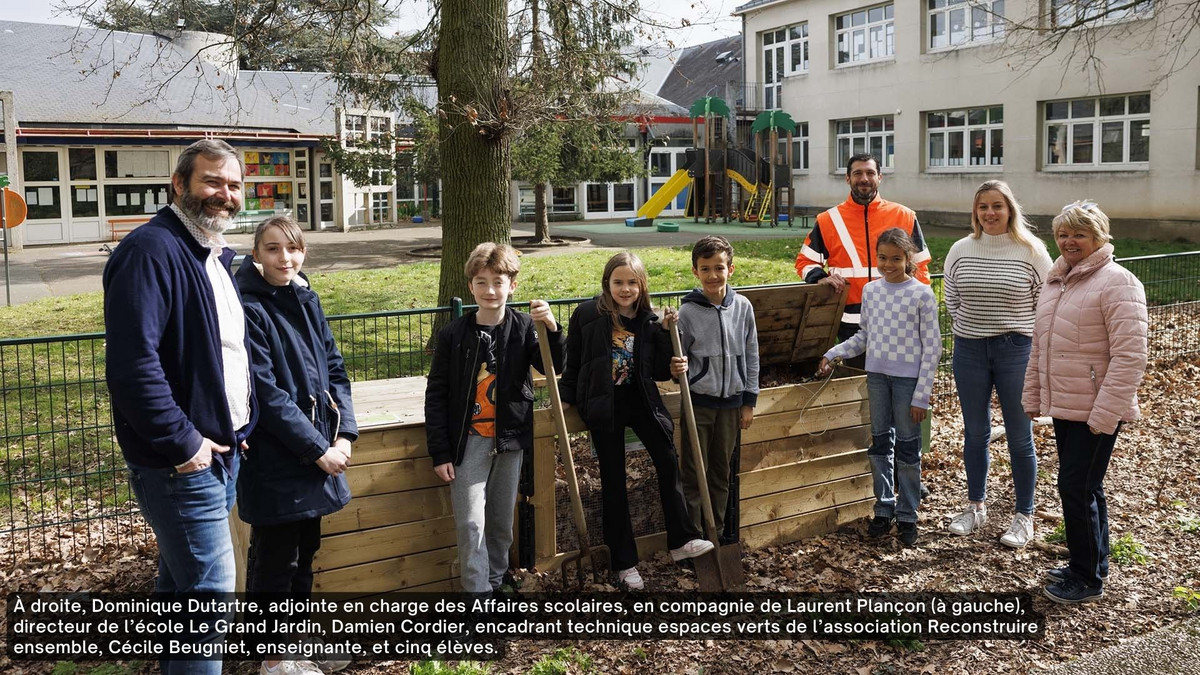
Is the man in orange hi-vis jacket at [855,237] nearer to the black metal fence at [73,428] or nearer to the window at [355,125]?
the black metal fence at [73,428]

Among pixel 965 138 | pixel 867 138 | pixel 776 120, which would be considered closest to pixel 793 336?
pixel 965 138

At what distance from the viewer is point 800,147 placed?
35.7 meters

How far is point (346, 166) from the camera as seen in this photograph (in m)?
25.6

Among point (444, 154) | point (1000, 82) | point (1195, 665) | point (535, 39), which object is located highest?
point (1000, 82)

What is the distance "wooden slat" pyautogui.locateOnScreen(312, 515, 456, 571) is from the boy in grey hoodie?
1.29 metres

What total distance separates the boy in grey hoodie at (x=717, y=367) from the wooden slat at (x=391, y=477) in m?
1.33

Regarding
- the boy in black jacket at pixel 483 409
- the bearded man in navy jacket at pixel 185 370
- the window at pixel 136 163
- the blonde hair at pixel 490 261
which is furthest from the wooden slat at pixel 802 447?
the window at pixel 136 163

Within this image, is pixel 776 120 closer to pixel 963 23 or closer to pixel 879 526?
pixel 963 23

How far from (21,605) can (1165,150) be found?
25.1 metres

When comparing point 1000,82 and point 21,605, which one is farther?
point 1000,82

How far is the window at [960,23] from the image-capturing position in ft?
90.8

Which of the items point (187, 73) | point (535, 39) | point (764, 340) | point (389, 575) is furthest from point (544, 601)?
point (187, 73)

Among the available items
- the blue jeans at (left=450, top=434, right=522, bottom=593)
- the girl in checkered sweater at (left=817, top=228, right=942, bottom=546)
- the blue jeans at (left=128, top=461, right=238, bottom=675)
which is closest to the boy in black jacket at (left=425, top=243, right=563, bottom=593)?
the blue jeans at (left=450, top=434, right=522, bottom=593)

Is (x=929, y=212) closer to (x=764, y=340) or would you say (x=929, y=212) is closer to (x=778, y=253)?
(x=778, y=253)
